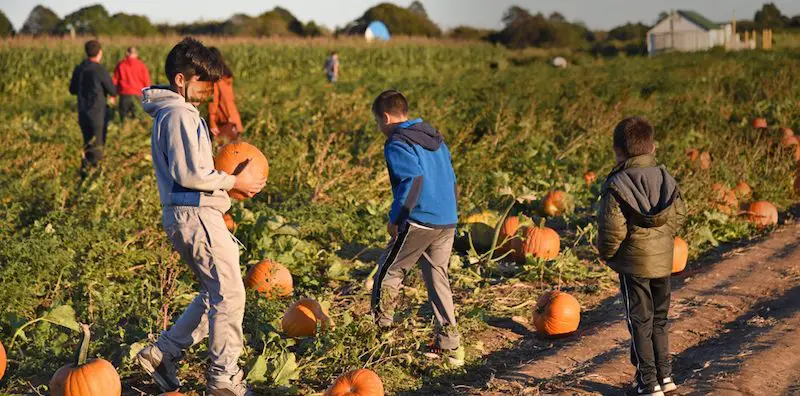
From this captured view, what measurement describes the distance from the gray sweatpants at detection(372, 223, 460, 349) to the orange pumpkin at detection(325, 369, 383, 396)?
0.77m

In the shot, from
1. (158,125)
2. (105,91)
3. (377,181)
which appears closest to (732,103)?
(377,181)

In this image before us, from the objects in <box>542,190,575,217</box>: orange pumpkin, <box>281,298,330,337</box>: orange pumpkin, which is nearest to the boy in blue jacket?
<box>281,298,330,337</box>: orange pumpkin

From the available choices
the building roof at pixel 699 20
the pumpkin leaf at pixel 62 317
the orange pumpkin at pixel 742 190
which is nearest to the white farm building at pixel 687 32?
the building roof at pixel 699 20

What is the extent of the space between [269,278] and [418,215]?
58.0 inches

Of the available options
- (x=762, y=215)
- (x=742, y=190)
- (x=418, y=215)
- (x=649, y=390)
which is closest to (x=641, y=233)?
(x=649, y=390)

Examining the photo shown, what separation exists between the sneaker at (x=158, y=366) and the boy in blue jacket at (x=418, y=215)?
3.72ft

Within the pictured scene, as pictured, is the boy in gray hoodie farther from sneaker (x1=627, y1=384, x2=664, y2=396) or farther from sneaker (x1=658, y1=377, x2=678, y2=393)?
sneaker (x1=658, y1=377, x2=678, y2=393)

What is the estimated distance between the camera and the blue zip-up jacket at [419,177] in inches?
171

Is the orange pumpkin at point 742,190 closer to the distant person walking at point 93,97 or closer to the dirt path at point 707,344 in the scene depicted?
the dirt path at point 707,344

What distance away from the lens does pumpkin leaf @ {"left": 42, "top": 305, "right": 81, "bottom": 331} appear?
4.57 m

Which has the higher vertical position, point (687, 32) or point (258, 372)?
point (687, 32)

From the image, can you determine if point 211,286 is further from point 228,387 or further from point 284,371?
point 284,371

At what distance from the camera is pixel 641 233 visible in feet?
13.1

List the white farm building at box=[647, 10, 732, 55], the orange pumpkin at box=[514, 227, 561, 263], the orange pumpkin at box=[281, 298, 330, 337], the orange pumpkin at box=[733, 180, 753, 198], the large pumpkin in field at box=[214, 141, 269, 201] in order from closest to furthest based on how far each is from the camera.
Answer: the large pumpkin in field at box=[214, 141, 269, 201], the orange pumpkin at box=[281, 298, 330, 337], the orange pumpkin at box=[514, 227, 561, 263], the orange pumpkin at box=[733, 180, 753, 198], the white farm building at box=[647, 10, 732, 55]
